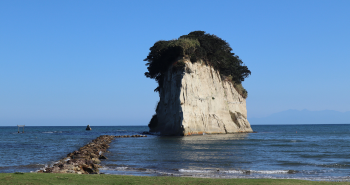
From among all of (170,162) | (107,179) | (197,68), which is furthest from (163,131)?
(107,179)

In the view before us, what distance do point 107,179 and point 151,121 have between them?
57.6 meters

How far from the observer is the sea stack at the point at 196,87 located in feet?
177

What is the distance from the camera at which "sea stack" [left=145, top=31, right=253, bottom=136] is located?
53.9 meters

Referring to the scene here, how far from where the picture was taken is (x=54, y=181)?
10.4 meters

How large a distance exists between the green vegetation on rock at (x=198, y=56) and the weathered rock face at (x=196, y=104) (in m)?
1.56

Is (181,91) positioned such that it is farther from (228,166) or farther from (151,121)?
(228,166)

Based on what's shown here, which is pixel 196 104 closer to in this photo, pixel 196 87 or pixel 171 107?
pixel 196 87

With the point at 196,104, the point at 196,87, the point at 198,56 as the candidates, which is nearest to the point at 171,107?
the point at 196,104

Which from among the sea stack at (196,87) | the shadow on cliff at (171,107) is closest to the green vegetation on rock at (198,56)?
the sea stack at (196,87)

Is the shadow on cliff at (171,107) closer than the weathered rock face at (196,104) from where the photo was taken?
Yes

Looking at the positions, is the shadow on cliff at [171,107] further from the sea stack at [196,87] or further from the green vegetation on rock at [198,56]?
the green vegetation on rock at [198,56]

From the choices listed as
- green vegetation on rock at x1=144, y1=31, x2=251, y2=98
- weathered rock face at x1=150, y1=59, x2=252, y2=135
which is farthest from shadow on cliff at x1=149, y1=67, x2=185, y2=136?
green vegetation on rock at x1=144, y1=31, x2=251, y2=98

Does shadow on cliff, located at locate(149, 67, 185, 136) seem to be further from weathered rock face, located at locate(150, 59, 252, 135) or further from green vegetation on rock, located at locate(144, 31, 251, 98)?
green vegetation on rock, located at locate(144, 31, 251, 98)

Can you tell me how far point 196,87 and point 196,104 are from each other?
10.1ft
